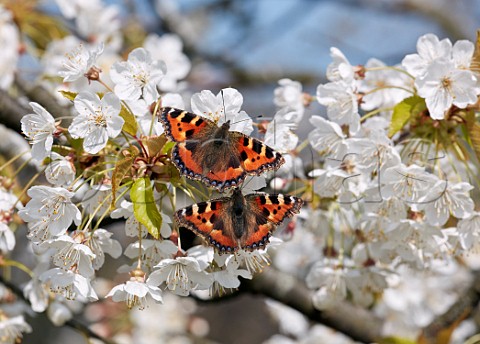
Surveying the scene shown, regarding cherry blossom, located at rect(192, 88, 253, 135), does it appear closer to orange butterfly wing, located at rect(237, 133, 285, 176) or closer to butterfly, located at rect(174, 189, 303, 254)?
orange butterfly wing, located at rect(237, 133, 285, 176)

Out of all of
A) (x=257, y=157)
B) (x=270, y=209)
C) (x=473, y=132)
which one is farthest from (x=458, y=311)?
(x=257, y=157)

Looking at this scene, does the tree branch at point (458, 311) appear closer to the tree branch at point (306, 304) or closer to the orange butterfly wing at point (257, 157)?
the tree branch at point (306, 304)

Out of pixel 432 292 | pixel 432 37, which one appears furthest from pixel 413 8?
pixel 432 37

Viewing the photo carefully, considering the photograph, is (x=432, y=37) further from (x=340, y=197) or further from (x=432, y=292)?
(x=432, y=292)

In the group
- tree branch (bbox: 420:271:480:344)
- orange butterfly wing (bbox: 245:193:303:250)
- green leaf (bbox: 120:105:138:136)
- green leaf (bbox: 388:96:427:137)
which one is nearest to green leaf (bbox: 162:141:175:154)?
green leaf (bbox: 120:105:138:136)

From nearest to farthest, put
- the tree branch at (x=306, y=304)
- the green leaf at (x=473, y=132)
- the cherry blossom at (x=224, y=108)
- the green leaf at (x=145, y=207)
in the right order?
the green leaf at (x=145, y=207) < the cherry blossom at (x=224, y=108) < the green leaf at (x=473, y=132) < the tree branch at (x=306, y=304)

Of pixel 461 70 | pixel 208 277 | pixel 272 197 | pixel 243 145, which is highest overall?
pixel 461 70

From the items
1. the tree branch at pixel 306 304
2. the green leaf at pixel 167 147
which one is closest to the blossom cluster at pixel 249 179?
the green leaf at pixel 167 147
